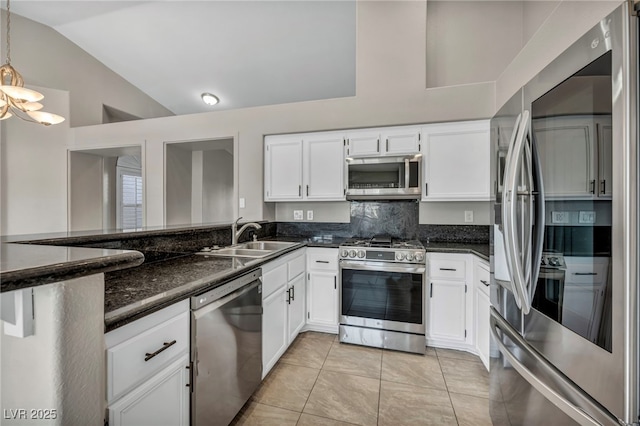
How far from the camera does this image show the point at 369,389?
1.98m

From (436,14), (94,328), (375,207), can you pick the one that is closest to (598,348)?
(94,328)

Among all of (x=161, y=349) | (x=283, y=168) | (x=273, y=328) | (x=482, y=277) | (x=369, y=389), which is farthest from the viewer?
(x=283, y=168)

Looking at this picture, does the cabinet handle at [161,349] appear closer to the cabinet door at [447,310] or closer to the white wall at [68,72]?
the cabinet door at [447,310]

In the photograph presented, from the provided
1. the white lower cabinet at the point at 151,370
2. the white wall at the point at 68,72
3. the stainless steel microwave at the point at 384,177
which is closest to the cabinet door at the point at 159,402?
the white lower cabinet at the point at 151,370

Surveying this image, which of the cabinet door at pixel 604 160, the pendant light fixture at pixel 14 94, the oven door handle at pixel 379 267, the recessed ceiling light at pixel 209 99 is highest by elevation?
the recessed ceiling light at pixel 209 99

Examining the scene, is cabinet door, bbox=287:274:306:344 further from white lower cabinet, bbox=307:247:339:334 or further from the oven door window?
the oven door window

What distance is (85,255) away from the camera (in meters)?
0.72

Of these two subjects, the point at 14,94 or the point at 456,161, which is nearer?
the point at 14,94

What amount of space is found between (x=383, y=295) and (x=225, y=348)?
1.52m

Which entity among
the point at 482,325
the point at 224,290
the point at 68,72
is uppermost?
the point at 68,72

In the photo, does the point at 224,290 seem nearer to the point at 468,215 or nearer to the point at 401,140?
the point at 401,140

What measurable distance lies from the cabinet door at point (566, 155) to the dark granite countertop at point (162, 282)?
4.99 ft

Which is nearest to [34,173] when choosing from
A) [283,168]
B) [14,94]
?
[14,94]

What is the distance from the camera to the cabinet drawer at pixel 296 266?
245 centimetres
